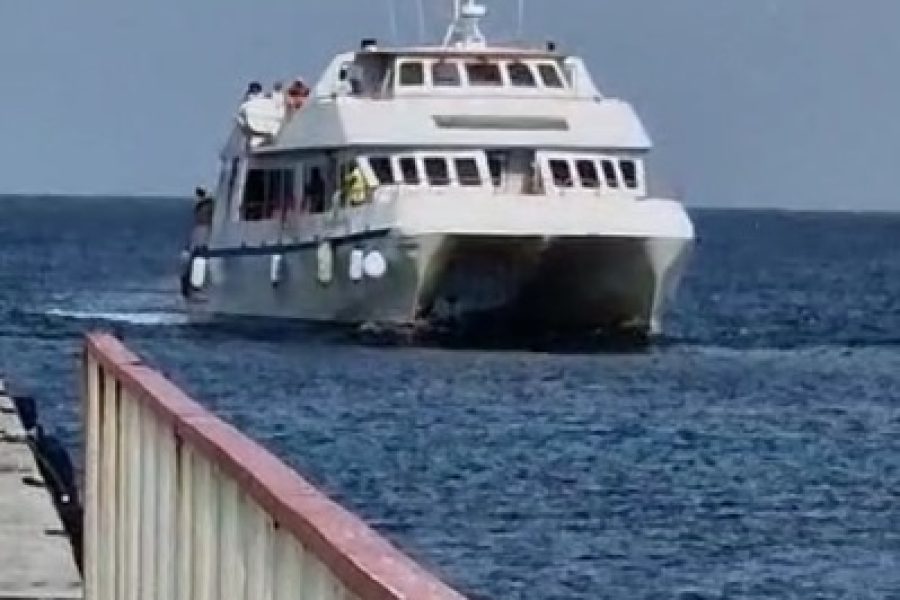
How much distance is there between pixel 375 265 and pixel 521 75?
4526mm

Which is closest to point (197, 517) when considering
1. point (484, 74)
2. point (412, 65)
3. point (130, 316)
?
point (412, 65)

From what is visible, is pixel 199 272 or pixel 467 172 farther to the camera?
pixel 199 272

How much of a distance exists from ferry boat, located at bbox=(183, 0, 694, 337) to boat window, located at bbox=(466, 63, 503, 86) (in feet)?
0.11

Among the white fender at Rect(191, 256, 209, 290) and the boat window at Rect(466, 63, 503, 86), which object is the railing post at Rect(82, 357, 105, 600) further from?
the white fender at Rect(191, 256, 209, 290)

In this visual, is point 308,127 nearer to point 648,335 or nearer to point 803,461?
point 648,335

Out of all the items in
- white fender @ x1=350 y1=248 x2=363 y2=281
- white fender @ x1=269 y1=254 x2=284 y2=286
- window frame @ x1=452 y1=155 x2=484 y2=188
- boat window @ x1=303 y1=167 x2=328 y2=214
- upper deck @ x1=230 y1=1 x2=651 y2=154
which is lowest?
white fender @ x1=269 y1=254 x2=284 y2=286

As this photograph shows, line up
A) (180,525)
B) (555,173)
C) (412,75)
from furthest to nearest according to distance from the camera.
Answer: (412,75), (555,173), (180,525)

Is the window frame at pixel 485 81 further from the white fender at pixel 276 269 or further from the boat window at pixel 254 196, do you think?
the boat window at pixel 254 196

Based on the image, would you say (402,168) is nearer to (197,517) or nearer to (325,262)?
(325,262)

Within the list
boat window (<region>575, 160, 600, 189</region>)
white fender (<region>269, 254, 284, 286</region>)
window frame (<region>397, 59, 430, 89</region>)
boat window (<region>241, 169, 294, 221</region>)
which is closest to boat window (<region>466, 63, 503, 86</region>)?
window frame (<region>397, 59, 430, 89</region>)

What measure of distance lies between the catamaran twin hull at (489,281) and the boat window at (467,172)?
1223 millimetres

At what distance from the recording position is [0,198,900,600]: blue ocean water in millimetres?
24688

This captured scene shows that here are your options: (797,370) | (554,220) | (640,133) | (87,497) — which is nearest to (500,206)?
(554,220)

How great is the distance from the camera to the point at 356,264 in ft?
145
